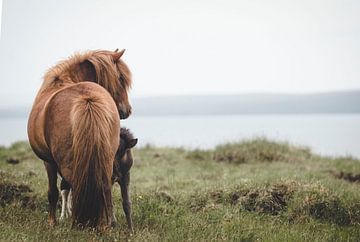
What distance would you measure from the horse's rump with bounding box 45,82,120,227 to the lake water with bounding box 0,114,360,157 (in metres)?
4.14

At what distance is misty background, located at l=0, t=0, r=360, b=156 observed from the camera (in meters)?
7.21

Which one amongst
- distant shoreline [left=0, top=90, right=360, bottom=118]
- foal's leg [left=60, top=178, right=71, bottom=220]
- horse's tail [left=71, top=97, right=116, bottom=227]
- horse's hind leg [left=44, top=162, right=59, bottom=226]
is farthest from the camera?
distant shoreline [left=0, top=90, right=360, bottom=118]

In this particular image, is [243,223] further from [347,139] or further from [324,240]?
[347,139]

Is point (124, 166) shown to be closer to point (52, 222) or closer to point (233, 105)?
point (52, 222)

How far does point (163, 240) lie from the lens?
4.07m

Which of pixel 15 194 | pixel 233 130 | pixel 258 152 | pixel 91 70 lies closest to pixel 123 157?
pixel 91 70

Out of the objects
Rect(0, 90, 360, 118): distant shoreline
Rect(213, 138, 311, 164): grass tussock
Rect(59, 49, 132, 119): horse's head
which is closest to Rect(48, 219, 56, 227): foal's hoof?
Rect(59, 49, 132, 119): horse's head

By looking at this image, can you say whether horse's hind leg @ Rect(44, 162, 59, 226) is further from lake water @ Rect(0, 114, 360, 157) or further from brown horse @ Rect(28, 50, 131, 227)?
lake water @ Rect(0, 114, 360, 157)

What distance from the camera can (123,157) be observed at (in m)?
4.48

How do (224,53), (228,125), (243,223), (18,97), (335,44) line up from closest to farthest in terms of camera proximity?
(243,223) < (335,44) < (18,97) < (224,53) < (228,125)

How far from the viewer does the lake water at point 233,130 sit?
8500 millimetres

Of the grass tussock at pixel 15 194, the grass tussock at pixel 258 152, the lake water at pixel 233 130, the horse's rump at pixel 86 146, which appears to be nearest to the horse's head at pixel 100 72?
the horse's rump at pixel 86 146

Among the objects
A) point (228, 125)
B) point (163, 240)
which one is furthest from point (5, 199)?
point (228, 125)

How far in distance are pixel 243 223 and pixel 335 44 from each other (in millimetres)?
3488
